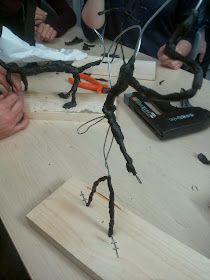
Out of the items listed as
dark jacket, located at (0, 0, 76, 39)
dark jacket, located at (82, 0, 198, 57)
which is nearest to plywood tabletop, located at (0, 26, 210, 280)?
dark jacket, located at (0, 0, 76, 39)

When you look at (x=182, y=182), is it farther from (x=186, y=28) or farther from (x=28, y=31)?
(x=28, y=31)

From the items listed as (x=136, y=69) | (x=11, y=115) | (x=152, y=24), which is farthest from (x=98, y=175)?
(x=152, y=24)

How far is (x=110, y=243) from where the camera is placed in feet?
1.67

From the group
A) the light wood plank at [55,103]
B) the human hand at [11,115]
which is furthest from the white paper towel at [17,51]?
the human hand at [11,115]

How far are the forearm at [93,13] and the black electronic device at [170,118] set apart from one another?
534 millimetres

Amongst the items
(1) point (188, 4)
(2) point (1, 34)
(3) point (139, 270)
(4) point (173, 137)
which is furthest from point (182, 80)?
(3) point (139, 270)

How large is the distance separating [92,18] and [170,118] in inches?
26.3

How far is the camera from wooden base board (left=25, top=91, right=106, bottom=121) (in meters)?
0.80

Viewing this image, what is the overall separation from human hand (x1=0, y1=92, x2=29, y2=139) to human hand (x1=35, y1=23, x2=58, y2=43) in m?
0.52

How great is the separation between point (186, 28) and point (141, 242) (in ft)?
1.13

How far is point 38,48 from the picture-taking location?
98cm

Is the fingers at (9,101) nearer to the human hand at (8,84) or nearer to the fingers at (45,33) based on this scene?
the human hand at (8,84)

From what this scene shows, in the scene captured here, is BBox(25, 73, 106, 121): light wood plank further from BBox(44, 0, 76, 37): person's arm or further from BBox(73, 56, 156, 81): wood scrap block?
BBox(44, 0, 76, 37): person's arm

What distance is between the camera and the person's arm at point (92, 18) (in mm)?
1223
